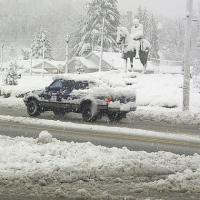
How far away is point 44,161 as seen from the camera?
30.2ft

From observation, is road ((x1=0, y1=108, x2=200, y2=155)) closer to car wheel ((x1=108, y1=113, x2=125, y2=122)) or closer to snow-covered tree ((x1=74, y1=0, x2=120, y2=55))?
car wheel ((x1=108, y1=113, x2=125, y2=122))

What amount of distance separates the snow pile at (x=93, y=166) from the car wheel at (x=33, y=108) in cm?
963

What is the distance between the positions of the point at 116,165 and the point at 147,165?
611 millimetres

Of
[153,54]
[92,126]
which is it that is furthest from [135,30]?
[153,54]

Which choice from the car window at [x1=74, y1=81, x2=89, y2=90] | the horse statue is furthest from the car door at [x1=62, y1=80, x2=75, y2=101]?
the horse statue

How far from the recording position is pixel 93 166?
8906 millimetres

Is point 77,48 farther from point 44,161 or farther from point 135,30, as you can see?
point 44,161

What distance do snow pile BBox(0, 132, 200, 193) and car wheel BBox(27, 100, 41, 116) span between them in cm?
963

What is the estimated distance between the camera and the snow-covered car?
18.4 m

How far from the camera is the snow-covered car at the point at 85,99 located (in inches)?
723

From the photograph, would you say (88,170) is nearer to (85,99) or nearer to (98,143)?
(98,143)

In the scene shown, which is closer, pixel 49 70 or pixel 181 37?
pixel 181 37

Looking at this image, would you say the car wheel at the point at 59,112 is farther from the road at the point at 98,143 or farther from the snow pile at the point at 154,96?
the snow pile at the point at 154,96

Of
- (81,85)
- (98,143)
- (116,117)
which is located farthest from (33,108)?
(98,143)
